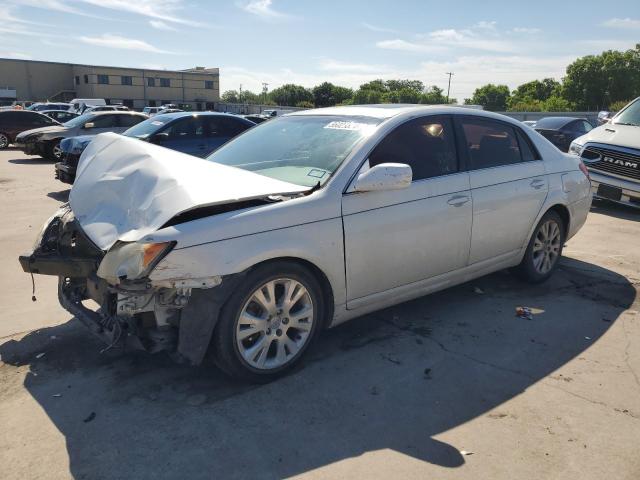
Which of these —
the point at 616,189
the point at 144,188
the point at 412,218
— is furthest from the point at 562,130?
the point at 144,188

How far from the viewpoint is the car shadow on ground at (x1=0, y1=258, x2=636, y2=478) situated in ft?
8.74

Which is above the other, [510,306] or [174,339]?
[174,339]

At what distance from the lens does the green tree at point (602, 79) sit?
65.4 m

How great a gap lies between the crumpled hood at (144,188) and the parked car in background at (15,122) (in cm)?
1835

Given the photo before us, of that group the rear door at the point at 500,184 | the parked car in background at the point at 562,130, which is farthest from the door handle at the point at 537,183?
the parked car in background at the point at 562,130

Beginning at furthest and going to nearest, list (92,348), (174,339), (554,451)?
(92,348) → (174,339) → (554,451)

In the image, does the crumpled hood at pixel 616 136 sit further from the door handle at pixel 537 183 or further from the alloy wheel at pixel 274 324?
the alloy wheel at pixel 274 324

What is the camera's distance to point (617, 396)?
326 centimetres

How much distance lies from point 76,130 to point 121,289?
13.2 metres

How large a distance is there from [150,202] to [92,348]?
53.2 inches

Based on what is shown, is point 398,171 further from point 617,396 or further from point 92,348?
point 92,348

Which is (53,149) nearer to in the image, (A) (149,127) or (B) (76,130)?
(B) (76,130)

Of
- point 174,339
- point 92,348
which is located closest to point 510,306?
point 174,339

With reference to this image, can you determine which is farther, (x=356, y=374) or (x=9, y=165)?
(x=9, y=165)
